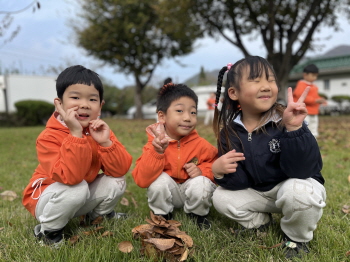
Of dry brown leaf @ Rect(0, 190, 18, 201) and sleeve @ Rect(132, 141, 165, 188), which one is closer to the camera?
sleeve @ Rect(132, 141, 165, 188)

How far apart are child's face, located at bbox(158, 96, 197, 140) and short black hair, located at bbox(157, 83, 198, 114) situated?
0.11ft

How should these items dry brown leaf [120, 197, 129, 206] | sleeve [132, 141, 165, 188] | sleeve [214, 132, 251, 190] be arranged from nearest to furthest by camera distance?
1. sleeve [214, 132, 251, 190]
2. sleeve [132, 141, 165, 188]
3. dry brown leaf [120, 197, 129, 206]

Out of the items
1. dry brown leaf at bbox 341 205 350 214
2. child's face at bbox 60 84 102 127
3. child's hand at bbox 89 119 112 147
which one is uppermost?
child's face at bbox 60 84 102 127

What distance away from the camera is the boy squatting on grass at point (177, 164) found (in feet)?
7.03

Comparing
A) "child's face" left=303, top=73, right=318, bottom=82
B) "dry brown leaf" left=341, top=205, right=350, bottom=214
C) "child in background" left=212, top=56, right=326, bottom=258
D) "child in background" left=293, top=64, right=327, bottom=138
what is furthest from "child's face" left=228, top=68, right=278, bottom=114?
"child's face" left=303, top=73, right=318, bottom=82

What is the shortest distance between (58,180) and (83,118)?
1.42 ft

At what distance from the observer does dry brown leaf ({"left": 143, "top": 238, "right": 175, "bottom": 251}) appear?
154cm

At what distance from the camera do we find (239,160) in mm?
1844

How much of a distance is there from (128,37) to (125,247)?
706 inches

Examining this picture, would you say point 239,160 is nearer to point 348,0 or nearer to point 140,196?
point 140,196

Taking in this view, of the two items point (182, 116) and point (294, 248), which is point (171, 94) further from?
point (294, 248)

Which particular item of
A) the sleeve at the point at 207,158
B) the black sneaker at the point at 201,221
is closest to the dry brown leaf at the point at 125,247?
the black sneaker at the point at 201,221

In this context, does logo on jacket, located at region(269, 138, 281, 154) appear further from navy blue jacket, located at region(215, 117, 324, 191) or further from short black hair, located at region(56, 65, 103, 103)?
short black hair, located at region(56, 65, 103, 103)

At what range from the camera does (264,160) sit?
1.87 meters
